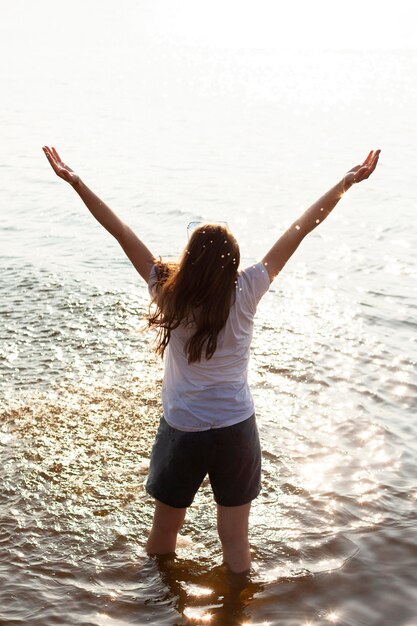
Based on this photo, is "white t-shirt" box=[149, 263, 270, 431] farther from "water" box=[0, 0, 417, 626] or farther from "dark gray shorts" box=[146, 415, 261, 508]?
"water" box=[0, 0, 417, 626]

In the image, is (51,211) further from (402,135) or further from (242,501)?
(402,135)

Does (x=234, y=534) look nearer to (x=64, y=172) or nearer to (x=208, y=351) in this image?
(x=208, y=351)

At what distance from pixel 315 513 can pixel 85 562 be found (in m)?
1.85

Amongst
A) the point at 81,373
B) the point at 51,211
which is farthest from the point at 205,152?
the point at 81,373

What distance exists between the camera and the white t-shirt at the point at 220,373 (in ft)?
14.1

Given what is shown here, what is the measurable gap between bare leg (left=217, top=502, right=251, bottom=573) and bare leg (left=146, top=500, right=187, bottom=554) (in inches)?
10.3

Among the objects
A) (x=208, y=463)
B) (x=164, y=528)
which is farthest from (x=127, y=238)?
(x=164, y=528)

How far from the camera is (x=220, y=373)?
14.5ft

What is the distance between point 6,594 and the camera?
207 inches

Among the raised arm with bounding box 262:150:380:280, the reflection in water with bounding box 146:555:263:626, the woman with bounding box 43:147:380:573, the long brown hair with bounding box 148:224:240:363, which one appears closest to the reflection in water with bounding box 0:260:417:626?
the reflection in water with bounding box 146:555:263:626

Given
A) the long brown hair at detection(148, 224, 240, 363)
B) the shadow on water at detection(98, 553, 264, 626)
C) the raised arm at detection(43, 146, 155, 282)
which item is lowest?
the shadow on water at detection(98, 553, 264, 626)

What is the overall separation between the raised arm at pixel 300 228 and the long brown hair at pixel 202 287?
28cm

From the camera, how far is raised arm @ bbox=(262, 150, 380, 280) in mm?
4406

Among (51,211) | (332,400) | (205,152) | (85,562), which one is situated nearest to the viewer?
(85,562)
